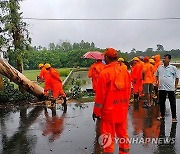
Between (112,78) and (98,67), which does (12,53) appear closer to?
(98,67)

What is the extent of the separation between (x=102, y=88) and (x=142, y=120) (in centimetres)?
394

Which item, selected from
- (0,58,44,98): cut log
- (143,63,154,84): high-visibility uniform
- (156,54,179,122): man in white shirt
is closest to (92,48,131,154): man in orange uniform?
(156,54,179,122): man in white shirt

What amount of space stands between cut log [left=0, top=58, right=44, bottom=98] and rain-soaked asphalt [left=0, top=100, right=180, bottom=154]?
1.07 m

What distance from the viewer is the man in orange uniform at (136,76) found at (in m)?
11.0

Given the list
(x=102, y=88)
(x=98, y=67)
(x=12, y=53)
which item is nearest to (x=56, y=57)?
(x=12, y=53)

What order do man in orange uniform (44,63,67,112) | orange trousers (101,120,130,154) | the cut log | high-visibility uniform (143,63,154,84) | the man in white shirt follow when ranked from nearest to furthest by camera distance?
orange trousers (101,120,130,154), the man in white shirt, high-visibility uniform (143,63,154,84), the cut log, man in orange uniform (44,63,67,112)

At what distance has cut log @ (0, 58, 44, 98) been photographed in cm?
1020

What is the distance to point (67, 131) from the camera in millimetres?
7332

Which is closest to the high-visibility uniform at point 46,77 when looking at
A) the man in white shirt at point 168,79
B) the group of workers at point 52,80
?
the group of workers at point 52,80

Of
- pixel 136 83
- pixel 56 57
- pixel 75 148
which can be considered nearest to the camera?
pixel 75 148

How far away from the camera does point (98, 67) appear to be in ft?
27.4

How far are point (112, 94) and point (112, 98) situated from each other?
0.20 ft

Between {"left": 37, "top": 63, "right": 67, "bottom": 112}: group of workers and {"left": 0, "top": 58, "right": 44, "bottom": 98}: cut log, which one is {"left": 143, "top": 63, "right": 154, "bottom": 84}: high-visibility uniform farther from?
{"left": 0, "top": 58, "right": 44, "bottom": 98}: cut log

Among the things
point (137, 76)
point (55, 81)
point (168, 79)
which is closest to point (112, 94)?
point (168, 79)
